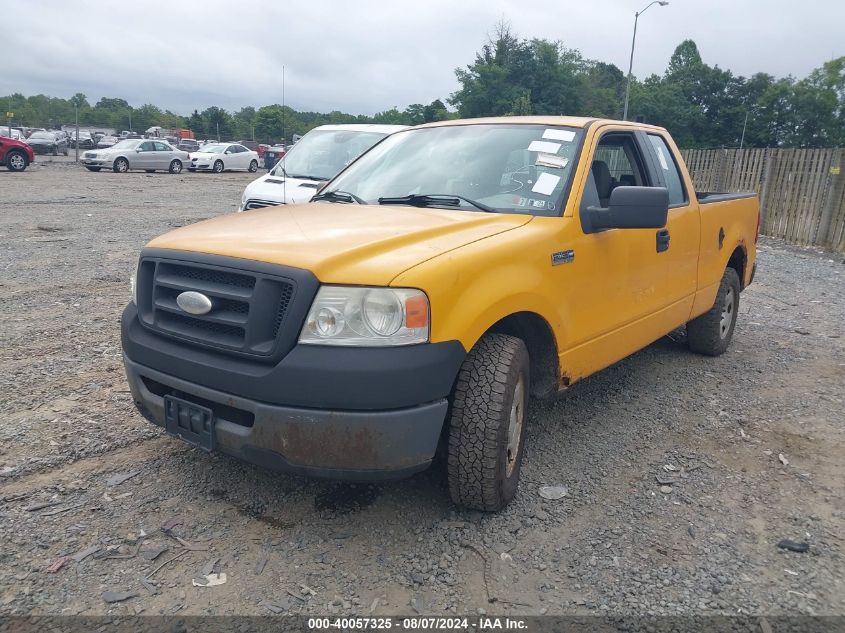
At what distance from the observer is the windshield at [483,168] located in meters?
3.61

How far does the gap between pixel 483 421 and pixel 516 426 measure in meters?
0.41

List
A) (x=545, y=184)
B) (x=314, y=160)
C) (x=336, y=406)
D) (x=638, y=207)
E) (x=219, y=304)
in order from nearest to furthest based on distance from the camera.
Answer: (x=336, y=406) → (x=219, y=304) → (x=638, y=207) → (x=545, y=184) → (x=314, y=160)

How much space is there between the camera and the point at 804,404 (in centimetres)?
470

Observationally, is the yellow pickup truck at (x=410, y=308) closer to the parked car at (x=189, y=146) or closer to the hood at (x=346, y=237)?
the hood at (x=346, y=237)

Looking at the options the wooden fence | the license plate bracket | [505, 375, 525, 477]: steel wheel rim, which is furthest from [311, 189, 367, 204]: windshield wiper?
the wooden fence

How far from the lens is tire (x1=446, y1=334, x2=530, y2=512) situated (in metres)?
2.82

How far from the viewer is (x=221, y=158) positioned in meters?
32.2

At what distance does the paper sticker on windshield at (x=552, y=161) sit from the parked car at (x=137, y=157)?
1089 inches

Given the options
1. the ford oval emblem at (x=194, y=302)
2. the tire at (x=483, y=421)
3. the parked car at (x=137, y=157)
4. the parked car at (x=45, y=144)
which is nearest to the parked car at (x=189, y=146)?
the parked car at (x=45, y=144)

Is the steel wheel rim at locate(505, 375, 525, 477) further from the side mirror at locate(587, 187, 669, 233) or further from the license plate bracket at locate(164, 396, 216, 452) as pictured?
the license plate bracket at locate(164, 396, 216, 452)

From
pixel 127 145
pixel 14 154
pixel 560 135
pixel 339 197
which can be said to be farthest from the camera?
pixel 127 145

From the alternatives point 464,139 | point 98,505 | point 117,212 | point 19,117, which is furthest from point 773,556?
point 19,117

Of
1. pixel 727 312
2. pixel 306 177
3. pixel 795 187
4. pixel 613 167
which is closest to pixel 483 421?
pixel 613 167

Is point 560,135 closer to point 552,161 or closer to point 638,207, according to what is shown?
point 552,161
